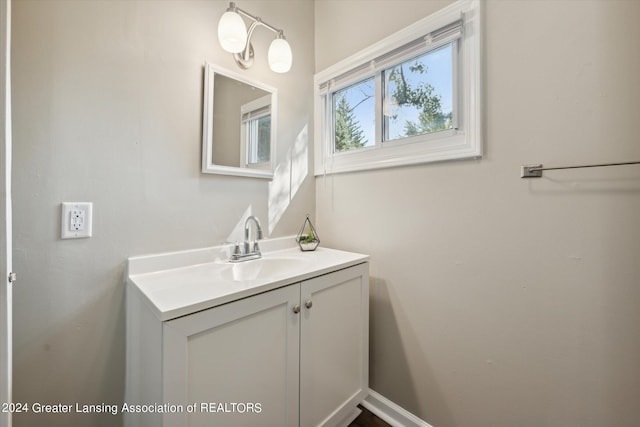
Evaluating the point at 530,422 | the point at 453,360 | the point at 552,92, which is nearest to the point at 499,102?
the point at 552,92

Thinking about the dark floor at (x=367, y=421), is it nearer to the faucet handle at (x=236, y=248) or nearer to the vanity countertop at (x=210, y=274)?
the vanity countertop at (x=210, y=274)

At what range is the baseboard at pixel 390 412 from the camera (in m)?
1.27

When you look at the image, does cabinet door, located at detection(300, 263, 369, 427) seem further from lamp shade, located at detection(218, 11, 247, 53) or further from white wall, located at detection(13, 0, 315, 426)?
lamp shade, located at detection(218, 11, 247, 53)

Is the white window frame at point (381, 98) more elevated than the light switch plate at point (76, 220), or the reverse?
the white window frame at point (381, 98)

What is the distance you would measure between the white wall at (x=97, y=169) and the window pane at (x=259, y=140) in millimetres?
249

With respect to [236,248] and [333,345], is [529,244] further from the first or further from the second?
[236,248]

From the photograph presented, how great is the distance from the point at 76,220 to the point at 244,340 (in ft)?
2.35

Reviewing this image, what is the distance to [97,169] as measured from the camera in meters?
0.97

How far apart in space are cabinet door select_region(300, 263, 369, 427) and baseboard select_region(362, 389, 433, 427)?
17cm

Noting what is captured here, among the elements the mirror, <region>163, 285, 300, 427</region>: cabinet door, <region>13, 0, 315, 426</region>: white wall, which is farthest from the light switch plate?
<region>163, 285, 300, 427</region>: cabinet door

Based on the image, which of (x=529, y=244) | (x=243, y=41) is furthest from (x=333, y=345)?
(x=243, y=41)

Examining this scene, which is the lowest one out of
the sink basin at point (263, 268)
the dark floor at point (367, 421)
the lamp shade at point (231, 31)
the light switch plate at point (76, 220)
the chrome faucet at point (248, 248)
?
the dark floor at point (367, 421)

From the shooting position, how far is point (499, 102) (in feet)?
3.35

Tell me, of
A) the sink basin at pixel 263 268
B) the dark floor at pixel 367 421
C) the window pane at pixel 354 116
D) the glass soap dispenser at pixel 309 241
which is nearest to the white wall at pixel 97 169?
the sink basin at pixel 263 268
